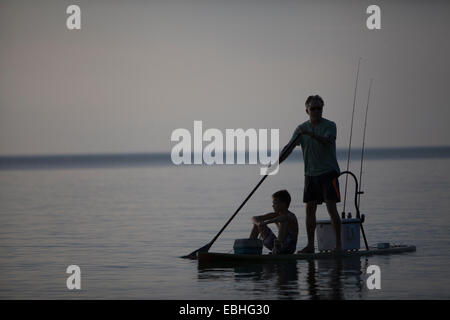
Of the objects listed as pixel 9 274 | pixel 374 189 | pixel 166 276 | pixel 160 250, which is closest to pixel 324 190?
pixel 166 276

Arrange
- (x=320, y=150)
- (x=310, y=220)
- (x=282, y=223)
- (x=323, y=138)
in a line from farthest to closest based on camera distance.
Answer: (x=310, y=220) → (x=282, y=223) → (x=320, y=150) → (x=323, y=138)

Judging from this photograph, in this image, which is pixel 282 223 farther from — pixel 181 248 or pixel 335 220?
pixel 181 248

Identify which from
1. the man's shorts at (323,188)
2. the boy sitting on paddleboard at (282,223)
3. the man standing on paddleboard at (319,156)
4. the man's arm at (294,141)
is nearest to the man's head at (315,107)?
the man standing on paddleboard at (319,156)

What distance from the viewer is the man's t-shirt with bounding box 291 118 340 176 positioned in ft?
32.7

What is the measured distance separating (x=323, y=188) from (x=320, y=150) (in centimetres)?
38

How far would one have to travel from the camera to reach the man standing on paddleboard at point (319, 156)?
9961 millimetres

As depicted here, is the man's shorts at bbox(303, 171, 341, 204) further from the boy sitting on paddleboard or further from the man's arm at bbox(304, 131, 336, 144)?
the man's arm at bbox(304, 131, 336, 144)

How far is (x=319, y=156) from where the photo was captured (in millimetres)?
10031

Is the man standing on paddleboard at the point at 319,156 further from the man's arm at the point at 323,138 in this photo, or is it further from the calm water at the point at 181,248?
the calm water at the point at 181,248

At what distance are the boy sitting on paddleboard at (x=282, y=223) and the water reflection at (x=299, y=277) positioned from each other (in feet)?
0.69

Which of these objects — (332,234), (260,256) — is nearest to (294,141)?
(332,234)

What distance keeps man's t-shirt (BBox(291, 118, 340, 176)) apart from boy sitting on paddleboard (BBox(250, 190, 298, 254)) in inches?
15.8

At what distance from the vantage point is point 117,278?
9461 mm
